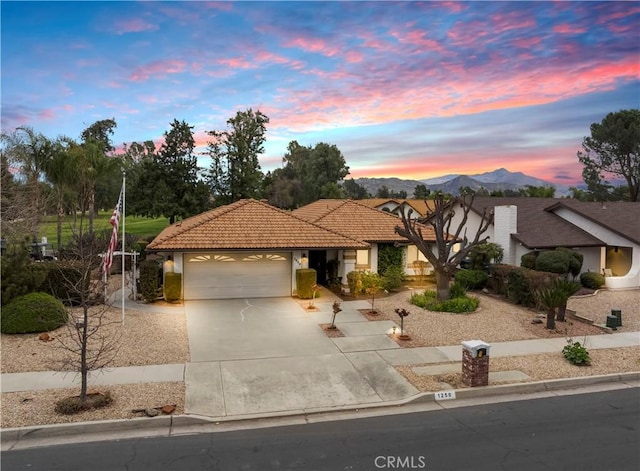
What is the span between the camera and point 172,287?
61.5 feet

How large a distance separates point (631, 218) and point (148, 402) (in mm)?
28188

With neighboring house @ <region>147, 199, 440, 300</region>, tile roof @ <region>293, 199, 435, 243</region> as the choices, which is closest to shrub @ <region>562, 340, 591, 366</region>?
neighboring house @ <region>147, 199, 440, 300</region>

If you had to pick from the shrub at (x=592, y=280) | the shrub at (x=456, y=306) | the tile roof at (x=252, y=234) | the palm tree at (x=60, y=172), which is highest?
the palm tree at (x=60, y=172)

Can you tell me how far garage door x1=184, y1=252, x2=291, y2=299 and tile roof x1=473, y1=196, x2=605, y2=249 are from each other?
12.6 meters

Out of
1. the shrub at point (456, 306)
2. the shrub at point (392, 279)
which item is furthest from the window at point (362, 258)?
the shrub at point (456, 306)

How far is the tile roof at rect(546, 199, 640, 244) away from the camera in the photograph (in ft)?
79.6

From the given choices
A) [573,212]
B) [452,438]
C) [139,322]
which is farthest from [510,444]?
[573,212]

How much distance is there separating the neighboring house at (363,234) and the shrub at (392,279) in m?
1.19

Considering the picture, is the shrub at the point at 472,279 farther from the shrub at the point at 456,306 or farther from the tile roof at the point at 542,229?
the shrub at the point at 456,306

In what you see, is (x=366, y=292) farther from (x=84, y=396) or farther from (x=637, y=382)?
(x=84, y=396)

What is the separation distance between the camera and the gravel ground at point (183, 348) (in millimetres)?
9242

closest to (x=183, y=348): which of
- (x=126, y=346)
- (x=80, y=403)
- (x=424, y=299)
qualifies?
(x=126, y=346)

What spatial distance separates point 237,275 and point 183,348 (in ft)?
23.5

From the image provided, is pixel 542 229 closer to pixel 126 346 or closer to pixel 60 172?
pixel 126 346
